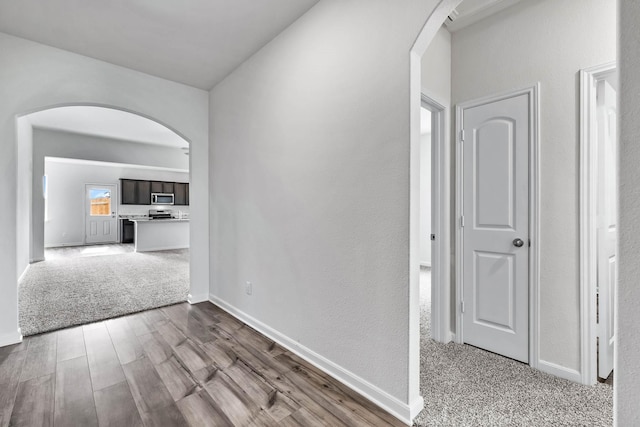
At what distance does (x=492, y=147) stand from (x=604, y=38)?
33.7 inches

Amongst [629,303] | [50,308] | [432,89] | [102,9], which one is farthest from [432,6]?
[50,308]

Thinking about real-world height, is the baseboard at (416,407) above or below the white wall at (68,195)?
below

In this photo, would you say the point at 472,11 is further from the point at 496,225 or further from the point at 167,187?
the point at 167,187

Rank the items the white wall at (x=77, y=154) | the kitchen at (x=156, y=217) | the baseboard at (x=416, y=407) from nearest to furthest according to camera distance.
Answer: the baseboard at (x=416, y=407) < the white wall at (x=77, y=154) < the kitchen at (x=156, y=217)

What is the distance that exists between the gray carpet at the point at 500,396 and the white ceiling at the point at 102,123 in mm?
5670

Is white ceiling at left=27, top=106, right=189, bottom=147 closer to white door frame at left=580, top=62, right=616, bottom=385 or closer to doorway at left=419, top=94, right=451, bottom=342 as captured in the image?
doorway at left=419, top=94, right=451, bottom=342

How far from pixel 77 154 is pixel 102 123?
1.56 m

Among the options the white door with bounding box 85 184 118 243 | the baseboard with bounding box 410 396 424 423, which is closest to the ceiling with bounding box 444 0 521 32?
the baseboard with bounding box 410 396 424 423

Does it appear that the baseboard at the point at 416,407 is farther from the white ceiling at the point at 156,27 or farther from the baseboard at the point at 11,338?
the baseboard at the point at 11,338

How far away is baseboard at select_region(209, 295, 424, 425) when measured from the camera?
159 centimetres

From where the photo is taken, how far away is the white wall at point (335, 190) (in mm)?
1635

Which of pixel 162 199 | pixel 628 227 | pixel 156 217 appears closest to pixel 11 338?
pixel 628 227

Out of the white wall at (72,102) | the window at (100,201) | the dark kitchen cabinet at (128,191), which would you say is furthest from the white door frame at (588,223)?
the window at (100,201)

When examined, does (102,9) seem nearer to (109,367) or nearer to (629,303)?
(109,367)
